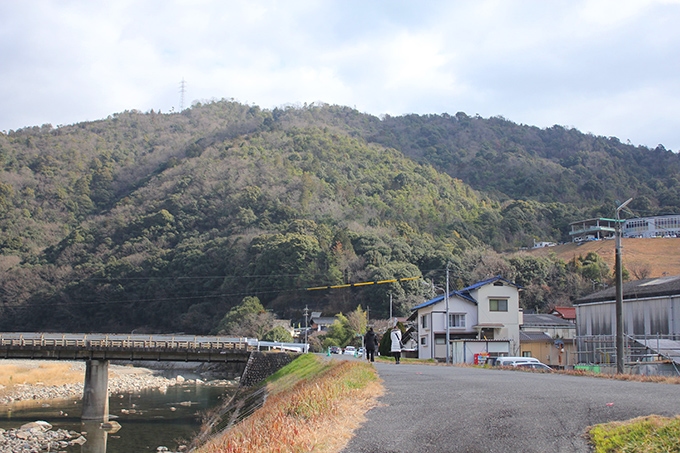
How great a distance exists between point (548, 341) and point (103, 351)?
1204 inches

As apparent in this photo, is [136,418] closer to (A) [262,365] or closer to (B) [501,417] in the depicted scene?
(A) [262,365]

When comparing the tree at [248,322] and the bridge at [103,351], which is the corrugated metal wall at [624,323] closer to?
the bridge at [103,351]

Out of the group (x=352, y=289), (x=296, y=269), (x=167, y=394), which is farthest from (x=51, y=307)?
(x=167, y=394)

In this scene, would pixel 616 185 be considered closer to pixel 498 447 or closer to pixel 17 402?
pixel 17 402

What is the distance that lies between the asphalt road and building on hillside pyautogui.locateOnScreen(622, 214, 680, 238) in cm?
10142

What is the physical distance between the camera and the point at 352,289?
8038 centimetres

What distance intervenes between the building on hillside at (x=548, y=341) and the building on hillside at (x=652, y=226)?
59.6m

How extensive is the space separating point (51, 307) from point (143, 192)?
38435 millimetres

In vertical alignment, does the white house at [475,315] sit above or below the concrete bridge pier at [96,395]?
above

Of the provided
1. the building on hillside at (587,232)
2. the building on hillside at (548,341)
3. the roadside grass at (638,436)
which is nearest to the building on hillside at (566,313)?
the building on hillside at (548,341)

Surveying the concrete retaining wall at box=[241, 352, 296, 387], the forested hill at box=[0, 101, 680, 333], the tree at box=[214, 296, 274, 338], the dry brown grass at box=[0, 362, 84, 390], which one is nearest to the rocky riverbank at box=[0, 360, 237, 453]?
the dry brown grass at box=[0, 362, 84, 390]

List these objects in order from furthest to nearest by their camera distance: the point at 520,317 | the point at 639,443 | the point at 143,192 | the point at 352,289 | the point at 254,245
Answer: the point at 143,192 < the point at 254,245 < the point at 352,289 < the point at 520,317 < the point at 639,443

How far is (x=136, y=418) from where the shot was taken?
35688mm

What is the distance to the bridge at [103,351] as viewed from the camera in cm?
3606
